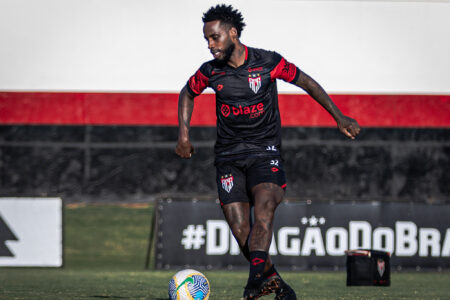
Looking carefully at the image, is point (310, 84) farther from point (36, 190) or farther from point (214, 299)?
point (36, 190)

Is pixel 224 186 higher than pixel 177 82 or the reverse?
the reverse

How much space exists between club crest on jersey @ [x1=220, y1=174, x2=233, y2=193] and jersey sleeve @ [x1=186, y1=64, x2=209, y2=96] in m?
0.65

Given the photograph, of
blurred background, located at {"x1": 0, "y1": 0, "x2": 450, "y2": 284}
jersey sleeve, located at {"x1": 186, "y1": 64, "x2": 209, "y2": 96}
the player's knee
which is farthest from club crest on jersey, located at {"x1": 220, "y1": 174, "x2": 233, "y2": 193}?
blurred background, located at {"x1": 0, "y1": 0, "x2": 450, "y2": 284}

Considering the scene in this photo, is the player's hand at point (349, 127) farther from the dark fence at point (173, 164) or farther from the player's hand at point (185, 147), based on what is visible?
the dark fence at point (173, 164)

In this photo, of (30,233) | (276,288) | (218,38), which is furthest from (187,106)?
(30,233)

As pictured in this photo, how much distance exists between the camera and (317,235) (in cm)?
941

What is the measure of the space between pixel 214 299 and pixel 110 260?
5.21 metres

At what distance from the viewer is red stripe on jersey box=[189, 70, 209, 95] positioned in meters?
5.12

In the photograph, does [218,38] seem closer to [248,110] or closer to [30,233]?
[248,110]

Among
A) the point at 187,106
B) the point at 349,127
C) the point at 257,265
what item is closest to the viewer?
the point at 257,265

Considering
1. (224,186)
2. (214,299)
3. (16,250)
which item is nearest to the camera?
(224,186)

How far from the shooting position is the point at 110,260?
10.9m

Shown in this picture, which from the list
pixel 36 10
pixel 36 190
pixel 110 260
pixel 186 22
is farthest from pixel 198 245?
pixel 36 10

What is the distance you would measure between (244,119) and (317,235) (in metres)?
4.72
